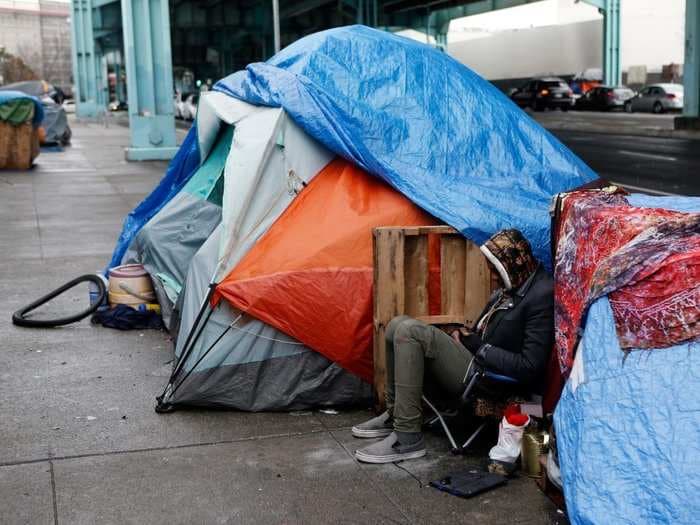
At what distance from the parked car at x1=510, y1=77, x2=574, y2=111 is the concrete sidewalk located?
3906 cm

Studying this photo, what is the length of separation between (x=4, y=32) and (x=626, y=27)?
268ft

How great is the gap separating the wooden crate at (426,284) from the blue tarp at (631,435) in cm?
135

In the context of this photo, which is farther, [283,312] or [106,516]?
[283,312]

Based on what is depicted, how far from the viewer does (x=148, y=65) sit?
68.5 ft

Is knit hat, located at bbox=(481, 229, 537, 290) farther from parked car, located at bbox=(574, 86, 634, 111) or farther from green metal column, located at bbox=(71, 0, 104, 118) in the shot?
green metal column, located at bbox=(71, 0, 104, 118)

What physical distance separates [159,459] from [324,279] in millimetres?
1303

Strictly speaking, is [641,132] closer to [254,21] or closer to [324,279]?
[324,279]

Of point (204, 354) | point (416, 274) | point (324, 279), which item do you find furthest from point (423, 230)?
point (204, 354)

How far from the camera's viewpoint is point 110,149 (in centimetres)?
2633

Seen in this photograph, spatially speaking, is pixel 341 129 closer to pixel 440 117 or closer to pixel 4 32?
pixel 440 117

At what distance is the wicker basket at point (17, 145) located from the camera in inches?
774

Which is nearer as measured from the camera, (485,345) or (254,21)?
(485,345)

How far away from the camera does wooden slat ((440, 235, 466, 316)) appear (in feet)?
16.5

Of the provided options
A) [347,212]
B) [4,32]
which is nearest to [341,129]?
[347,212]
